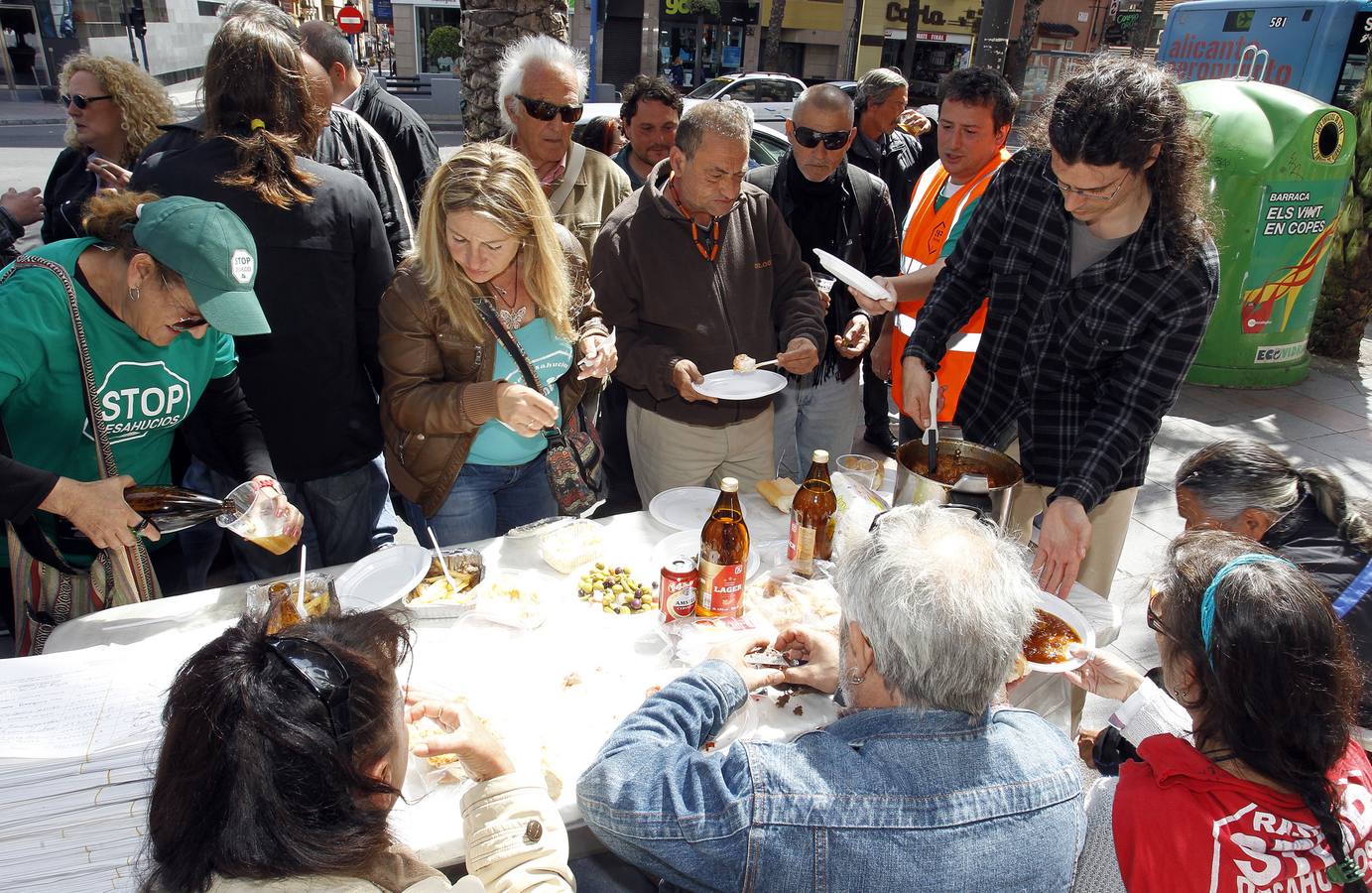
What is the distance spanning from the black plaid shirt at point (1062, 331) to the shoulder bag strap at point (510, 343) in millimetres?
1275

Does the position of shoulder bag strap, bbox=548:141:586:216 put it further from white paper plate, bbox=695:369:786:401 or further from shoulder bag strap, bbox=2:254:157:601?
shoulder bag strap, bbox=2:254:157:601

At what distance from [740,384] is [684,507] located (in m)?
0.56

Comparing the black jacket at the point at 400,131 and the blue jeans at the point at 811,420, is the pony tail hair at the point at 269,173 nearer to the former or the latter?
the black jacket at the point at 400,131

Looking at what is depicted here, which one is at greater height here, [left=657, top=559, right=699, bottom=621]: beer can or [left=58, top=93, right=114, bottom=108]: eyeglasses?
[left=58, top=93, right=114, bottom=108]: eyeglasses

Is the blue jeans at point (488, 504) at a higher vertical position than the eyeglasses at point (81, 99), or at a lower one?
lower

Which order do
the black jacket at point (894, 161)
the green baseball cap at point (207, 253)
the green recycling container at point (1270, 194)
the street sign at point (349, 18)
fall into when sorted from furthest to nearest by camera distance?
1. the street sign at point (349, 18)
2. the green recycling container at point (1270, 194)
3. the black jacket at point (894, 161)
4. the green baseball cap at point (207, 253)

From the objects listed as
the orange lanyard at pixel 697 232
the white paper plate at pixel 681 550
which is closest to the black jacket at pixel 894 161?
the orange lanyard at pixel 697 232

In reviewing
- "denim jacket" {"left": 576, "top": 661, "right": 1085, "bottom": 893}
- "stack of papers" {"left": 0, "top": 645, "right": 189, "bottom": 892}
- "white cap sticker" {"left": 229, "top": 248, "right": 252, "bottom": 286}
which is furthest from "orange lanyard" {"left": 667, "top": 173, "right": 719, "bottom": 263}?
"stack of papers" {"left": 0, "top": 645, "right": 189, "bottom": 892}

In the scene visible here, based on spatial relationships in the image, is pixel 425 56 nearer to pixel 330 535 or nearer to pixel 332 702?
pixel 330 535

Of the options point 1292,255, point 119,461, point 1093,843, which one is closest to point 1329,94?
point 1292,255

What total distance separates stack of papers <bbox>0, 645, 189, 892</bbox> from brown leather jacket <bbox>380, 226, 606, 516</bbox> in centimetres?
119

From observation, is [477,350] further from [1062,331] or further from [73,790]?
[1062,331]

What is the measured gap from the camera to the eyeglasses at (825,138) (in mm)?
4020

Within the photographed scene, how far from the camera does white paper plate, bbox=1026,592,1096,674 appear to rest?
6.51 ft
